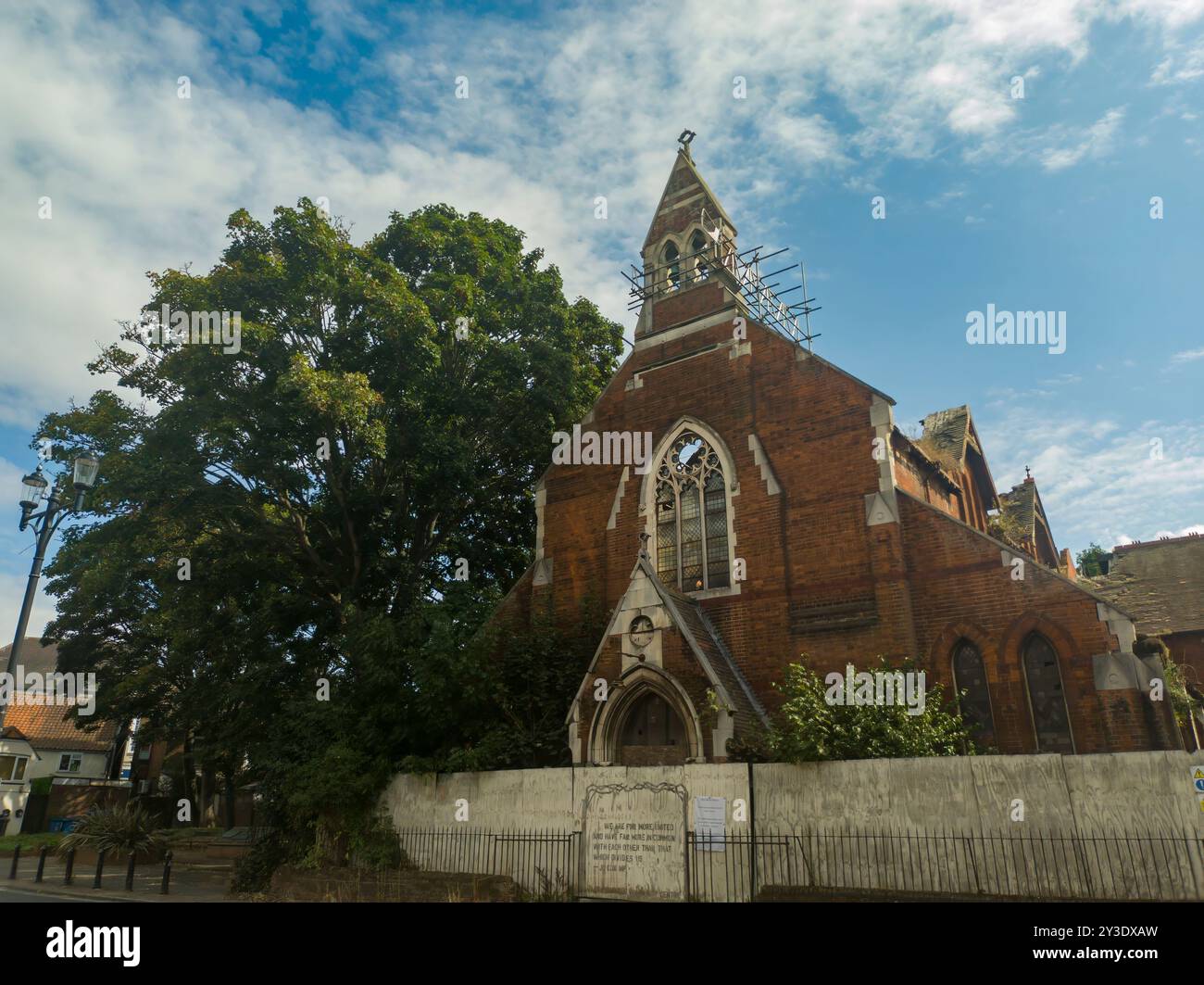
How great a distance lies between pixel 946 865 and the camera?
10.2 m

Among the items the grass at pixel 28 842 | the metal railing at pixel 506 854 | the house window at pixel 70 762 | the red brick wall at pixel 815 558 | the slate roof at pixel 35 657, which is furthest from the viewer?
the slate roof at pixel 35 657

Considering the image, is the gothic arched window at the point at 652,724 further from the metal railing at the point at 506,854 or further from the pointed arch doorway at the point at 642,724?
the metal railing at the point at 506,854

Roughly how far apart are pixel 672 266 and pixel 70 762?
45145 millimetres

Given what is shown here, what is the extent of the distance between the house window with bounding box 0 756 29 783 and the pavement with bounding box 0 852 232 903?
18.7 meters

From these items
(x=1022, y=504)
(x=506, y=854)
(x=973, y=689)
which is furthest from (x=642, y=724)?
(x=1022, y=504)

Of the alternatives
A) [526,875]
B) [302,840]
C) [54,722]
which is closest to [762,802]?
[526,875]

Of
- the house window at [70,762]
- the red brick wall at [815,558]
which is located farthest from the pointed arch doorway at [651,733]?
the house window at [70,762]

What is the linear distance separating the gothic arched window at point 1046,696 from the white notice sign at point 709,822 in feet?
17.8

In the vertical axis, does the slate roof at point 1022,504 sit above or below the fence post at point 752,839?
above

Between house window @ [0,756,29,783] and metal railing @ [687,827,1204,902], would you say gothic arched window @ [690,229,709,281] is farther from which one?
house window @ [0,756,29,783]

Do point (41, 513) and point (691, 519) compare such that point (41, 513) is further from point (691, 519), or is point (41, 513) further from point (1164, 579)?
point (1164, 579)

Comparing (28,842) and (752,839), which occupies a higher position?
(752,839)

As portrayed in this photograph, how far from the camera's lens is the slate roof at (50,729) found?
43.7 metres

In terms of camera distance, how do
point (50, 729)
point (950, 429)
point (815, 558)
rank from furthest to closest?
point (50, 729) → point (950, 429) → point (815, 558)
